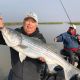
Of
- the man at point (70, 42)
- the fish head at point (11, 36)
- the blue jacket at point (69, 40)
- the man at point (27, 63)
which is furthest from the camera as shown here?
the blue jacket at point (69, 40)

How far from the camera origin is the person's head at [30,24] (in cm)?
433

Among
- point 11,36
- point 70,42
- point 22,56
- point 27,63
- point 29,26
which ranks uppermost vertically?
point 29,26

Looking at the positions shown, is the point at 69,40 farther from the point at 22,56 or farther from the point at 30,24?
the point at 22,56

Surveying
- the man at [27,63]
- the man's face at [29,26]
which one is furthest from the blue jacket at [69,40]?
the man's face at [29,26]

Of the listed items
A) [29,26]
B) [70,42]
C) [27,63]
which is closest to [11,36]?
[29,26]

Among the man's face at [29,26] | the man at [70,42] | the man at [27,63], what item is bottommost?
the man at [70,42]

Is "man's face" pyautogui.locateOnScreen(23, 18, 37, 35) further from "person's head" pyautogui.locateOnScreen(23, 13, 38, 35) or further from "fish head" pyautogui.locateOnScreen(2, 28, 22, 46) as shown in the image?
"fish head" pyautogui.locateOnScreen(2, 28, 22, 46)

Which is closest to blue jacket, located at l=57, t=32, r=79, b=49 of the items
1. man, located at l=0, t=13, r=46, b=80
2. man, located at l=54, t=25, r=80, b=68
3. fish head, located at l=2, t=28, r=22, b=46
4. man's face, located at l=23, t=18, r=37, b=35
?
man, located at l=54, t=25, r=80, b=68

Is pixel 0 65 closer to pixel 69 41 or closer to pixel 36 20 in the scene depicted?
pixel 69 41

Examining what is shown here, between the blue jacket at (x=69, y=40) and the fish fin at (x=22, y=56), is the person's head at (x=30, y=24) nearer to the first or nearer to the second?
the fish fin at (x=22, y=56)

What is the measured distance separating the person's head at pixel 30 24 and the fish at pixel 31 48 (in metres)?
0.11

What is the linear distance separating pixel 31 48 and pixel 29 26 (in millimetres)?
344

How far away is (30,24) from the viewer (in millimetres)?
4332

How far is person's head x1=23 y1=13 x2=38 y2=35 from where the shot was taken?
4.33 m
